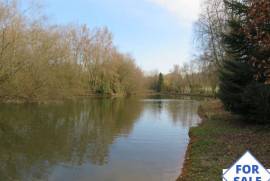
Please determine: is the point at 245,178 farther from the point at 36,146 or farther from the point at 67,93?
the point at 67,93

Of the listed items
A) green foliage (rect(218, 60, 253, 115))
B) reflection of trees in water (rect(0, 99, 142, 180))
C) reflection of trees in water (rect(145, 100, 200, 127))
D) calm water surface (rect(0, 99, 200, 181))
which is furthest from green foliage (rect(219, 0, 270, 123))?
reflection of trees in water (rect(0, 99, 142, 180))

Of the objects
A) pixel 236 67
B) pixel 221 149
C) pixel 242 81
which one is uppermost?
pixel 236 67

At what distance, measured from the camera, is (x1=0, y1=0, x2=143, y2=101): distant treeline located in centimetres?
2706

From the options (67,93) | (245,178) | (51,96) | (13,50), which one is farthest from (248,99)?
(67,93)

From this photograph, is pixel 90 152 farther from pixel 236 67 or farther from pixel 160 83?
pixel 160 83

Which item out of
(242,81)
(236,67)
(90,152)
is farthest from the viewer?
(242,81)

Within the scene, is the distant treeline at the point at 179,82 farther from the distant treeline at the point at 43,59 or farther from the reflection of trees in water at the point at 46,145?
the reflection of trees in water at the point at 46,145

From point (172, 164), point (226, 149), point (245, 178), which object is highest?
point (245, 178)

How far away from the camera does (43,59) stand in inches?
1292

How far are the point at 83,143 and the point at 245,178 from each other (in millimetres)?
11164

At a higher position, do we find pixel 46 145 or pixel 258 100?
pixel 258 100

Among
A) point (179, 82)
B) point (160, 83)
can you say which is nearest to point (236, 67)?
point (179, 82)

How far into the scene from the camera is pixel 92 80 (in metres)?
60.5

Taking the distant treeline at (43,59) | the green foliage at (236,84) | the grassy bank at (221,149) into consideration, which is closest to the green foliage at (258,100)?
the grassy bank at (221,149)
